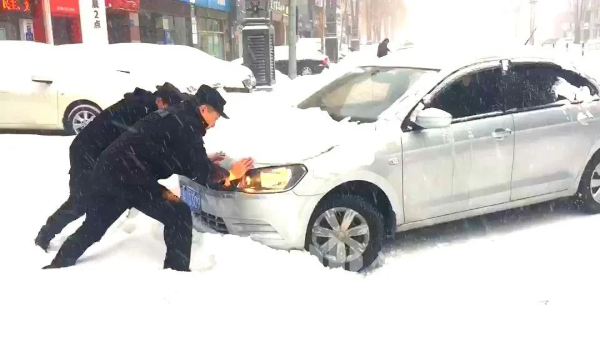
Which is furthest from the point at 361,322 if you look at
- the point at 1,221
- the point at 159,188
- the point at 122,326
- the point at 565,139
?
the point at 1,221

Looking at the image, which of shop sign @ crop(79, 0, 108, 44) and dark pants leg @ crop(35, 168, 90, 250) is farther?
shop sign @ crop(79, 0, 108, 44)

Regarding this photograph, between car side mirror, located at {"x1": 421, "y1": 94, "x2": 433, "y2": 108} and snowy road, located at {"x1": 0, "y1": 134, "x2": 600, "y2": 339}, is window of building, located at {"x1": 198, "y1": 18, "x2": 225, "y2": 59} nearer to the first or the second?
snowy road, located at {"x1": 0, "y1": 134, "x2": 600, "y2": 339}

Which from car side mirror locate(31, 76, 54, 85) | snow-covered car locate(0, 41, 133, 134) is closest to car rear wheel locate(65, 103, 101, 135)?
snow-covered car locate(0, 41, 133, 134)

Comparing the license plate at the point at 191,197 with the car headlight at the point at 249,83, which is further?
the car headlight at the point at 249,83

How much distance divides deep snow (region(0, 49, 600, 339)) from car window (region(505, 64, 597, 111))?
3.79 feet

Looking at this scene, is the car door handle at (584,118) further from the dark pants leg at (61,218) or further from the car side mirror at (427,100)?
the dark pants leg at (61,218)

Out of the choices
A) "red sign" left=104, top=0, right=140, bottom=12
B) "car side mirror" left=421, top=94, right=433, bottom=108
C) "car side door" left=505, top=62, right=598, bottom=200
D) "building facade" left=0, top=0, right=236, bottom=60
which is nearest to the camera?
"car side mirror" left=421, top=94, right=433, bottom=108

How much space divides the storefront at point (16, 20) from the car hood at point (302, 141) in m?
14.1

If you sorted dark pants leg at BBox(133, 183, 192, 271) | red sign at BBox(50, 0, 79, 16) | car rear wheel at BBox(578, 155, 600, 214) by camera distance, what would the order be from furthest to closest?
red sign at BBox(50, 0, 79, 16), car rear wheel at BBox(578, 155, 600, 214), dark pants leg at BBox(133, 183, 192, 271)

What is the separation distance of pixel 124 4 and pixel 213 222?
58.4 feet

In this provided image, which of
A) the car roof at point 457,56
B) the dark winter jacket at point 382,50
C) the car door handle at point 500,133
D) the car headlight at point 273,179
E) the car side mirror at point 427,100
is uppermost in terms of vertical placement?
the dark winter jacket at point 382,50

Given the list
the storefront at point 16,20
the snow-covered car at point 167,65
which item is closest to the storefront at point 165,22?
the storefront at point 16,20

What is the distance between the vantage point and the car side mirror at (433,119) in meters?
4.25

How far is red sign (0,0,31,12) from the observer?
52.0 feet
